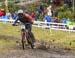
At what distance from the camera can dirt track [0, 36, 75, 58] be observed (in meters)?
13.9

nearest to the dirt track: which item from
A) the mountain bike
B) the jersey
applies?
the mountain bike

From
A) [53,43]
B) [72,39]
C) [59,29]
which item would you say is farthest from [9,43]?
[59,29]

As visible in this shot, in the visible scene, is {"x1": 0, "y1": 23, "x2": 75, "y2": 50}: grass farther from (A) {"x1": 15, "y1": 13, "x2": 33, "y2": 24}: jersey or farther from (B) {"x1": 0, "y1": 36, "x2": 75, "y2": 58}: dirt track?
(A) {"x1": 15, "y1": 13, "x2": 33, "y2": 24}: jersey

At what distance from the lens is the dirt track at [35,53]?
45.8 ft

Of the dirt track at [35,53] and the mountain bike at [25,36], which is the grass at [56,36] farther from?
the mountain bike at [25,36]

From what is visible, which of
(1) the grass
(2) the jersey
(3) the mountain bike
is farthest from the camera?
(1) the grass

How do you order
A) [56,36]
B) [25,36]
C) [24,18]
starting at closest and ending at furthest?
[24,18] → [25,36] → [56,36]

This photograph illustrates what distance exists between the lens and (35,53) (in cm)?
1456

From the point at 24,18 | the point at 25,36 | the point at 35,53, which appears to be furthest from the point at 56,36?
the point at 35,53

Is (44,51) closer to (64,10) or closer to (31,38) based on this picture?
(31,38)

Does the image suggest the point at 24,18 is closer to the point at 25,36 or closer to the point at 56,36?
the point at 25,36

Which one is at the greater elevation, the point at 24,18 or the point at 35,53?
the point at 24,18

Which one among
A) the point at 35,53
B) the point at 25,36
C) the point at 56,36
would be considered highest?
the point at 25,36

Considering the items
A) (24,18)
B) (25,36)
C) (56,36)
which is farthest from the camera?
(56,36)
